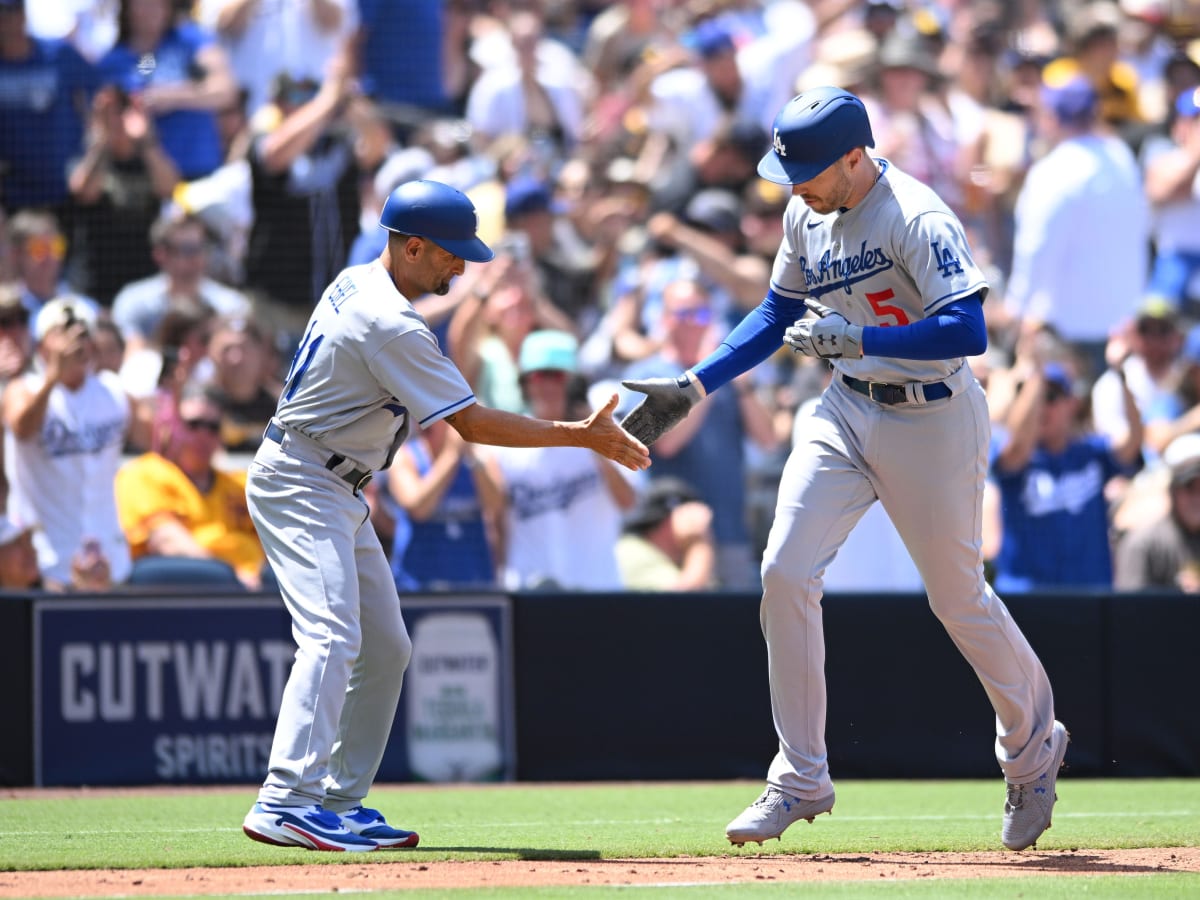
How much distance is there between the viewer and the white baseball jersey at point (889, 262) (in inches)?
214

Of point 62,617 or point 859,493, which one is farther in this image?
point 62,617

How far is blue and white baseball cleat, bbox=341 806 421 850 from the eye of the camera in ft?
19.1

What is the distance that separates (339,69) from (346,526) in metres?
6.71

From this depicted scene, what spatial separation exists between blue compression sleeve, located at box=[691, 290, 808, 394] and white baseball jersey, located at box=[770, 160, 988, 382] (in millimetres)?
138

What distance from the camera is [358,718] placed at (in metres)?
5.97

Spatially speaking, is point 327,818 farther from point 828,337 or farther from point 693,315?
point 693,315

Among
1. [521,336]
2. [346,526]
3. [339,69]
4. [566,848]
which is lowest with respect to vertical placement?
[566,848]

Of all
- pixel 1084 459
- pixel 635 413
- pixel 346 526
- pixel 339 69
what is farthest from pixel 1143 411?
pixel 346 526

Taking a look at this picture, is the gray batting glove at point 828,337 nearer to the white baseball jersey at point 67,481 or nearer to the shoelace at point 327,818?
the shoelace at point 327,818

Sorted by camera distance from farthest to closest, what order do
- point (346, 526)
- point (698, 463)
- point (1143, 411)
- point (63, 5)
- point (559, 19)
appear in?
point (559, 19) < point (63, 5) < point (1143, 411) < point (698, 463) < point (346, 526)

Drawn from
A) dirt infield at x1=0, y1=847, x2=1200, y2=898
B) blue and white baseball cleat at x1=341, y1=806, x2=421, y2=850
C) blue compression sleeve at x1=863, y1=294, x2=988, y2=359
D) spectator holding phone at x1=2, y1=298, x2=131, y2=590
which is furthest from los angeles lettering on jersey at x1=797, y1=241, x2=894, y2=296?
spectator holding phone at x1=2, y1=298, x2=131, y2=590

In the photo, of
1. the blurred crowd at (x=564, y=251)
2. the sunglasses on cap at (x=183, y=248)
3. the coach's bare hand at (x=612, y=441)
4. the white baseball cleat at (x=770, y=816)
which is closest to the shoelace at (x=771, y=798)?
the white baseball cleat at (x=770, y=816)

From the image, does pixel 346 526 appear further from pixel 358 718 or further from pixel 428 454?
pixel 428 454

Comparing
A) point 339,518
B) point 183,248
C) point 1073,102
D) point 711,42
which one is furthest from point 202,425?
point 1073,102
